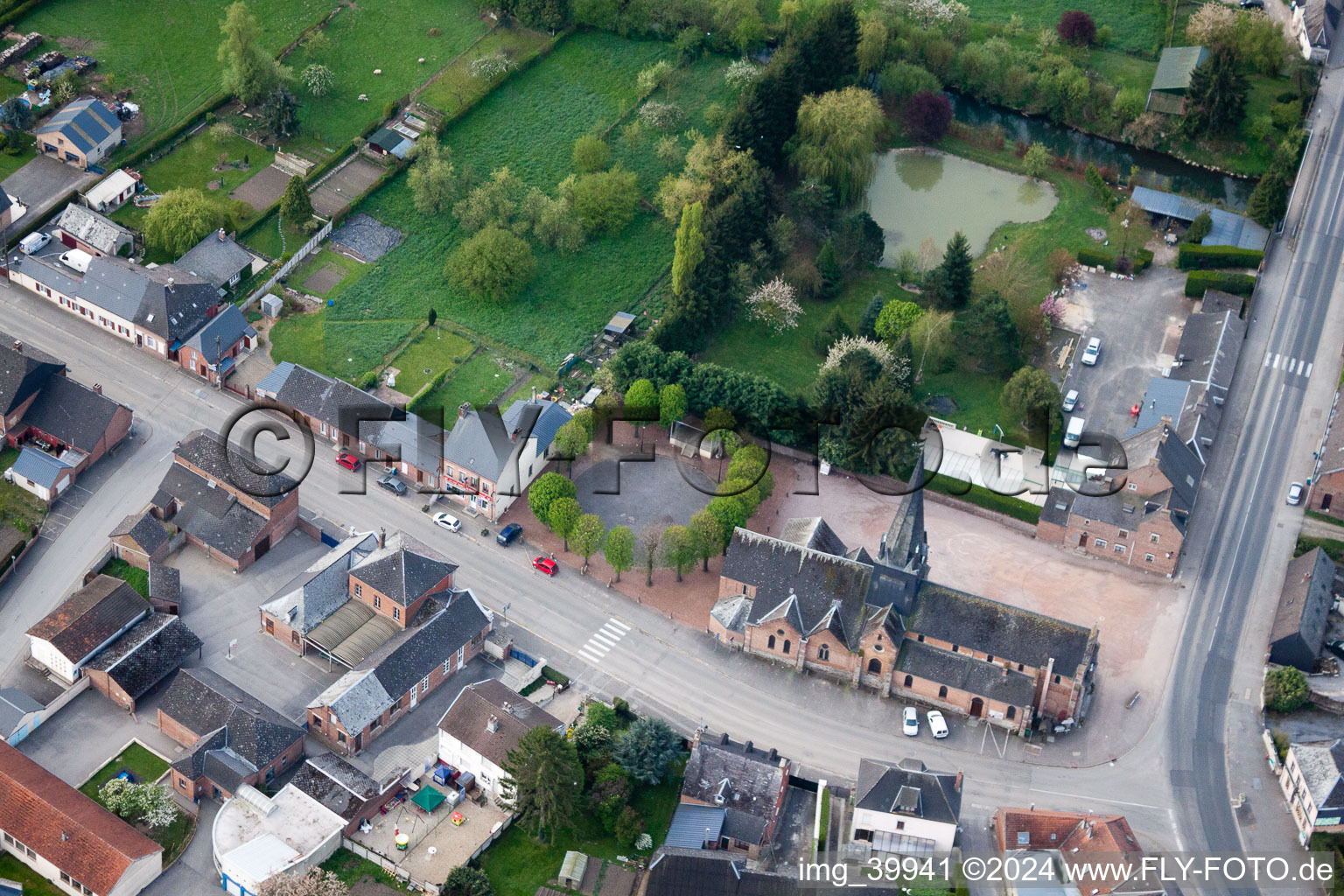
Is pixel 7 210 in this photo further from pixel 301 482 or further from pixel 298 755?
pixel 298 755

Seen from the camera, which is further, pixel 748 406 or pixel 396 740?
pixel 748 406

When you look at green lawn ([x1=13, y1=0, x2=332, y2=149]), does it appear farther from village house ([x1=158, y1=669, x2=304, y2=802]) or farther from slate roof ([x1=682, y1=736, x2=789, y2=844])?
slate roof ([x1=682, y1=736, x2=789, y2=844])

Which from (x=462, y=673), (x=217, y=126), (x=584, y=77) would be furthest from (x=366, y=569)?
(x=584, y=77)

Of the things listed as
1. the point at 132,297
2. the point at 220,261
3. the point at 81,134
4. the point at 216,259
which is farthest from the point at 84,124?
the point at 132,297

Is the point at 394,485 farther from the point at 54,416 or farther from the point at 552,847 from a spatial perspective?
the point at 552,847

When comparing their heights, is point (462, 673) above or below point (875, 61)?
below

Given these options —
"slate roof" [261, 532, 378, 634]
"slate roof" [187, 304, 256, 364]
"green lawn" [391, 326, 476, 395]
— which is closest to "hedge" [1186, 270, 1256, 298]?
"green lawn" [391, 326, 476, 395]
